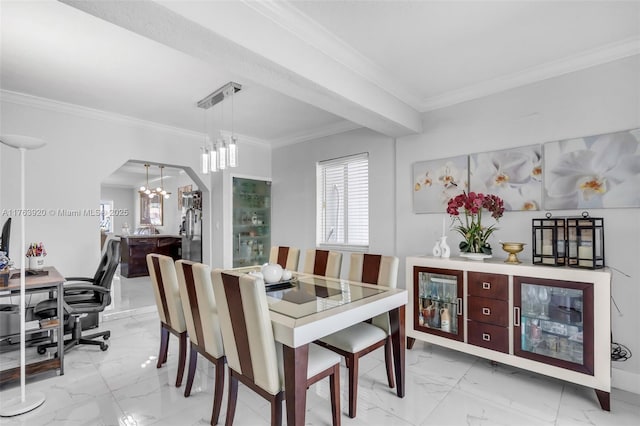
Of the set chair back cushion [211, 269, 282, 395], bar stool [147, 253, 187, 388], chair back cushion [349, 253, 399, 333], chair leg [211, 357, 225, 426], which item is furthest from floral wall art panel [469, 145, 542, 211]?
bar stool [147, 253, 187, 388]

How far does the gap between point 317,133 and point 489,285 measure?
A: 299 centimetres

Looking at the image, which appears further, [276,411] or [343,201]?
[343,201]

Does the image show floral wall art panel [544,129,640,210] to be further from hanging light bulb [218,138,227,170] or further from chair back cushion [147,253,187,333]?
chair back cushion [147,253,187,333]

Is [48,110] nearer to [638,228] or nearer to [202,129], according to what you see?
[202,129]

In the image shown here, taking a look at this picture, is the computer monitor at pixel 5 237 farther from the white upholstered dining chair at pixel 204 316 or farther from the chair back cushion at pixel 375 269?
the chair back cushion at pixel 375 269

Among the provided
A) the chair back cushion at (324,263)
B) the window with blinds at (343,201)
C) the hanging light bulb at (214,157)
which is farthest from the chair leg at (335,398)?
the window with blinds at (343,201)

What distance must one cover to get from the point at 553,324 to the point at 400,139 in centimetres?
227

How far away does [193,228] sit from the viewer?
5672 mm

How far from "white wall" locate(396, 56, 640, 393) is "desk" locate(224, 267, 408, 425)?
1.30 metres

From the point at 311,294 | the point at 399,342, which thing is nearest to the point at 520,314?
the point at 399,342

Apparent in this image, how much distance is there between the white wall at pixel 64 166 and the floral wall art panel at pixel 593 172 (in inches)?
179

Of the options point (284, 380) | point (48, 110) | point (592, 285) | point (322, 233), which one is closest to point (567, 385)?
point (592, 285)

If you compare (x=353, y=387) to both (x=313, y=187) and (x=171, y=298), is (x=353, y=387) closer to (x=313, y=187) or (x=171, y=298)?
(x=171, y=298)

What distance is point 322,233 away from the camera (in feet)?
14.9
